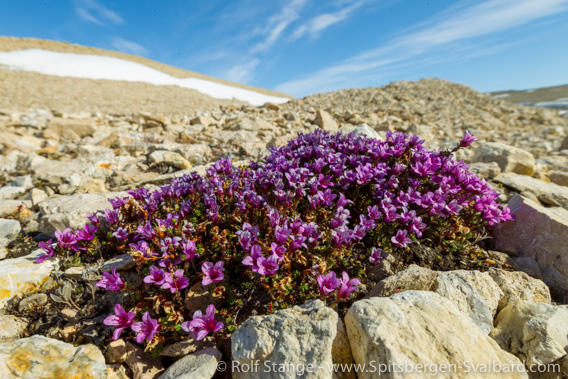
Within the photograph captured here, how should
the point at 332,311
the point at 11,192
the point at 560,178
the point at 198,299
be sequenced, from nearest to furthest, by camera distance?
the point at 332,311 → the point at 198,299 → the point at 11,192 → the point at 560,178

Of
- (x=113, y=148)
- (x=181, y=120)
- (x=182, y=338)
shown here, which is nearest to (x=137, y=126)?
(x=181, y=120)

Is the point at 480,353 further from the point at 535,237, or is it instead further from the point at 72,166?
the point at 72,166

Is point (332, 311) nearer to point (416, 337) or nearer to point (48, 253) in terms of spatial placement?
point (416, 337)

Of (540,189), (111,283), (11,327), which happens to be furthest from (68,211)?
(540,189)

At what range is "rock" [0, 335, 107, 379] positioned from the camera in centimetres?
247

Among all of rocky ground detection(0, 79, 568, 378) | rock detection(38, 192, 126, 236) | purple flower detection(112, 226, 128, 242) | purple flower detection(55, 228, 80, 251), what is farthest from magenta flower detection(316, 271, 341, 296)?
Result: rock detection(38, 192, 126, 236)

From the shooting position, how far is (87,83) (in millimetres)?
31859

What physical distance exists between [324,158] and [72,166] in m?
6.28

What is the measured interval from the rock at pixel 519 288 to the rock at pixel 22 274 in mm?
5496

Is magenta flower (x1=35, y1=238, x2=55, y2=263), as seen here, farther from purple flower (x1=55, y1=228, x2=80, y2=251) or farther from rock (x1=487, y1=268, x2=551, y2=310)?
rock (x1=487, y1=268, x2=551, y2=310)

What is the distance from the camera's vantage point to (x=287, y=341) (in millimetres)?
2441

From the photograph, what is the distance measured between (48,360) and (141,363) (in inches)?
29.9

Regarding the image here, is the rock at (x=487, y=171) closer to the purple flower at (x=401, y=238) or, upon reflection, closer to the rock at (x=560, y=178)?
the rock at (x=560, y=178)

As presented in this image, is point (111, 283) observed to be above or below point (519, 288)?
above
